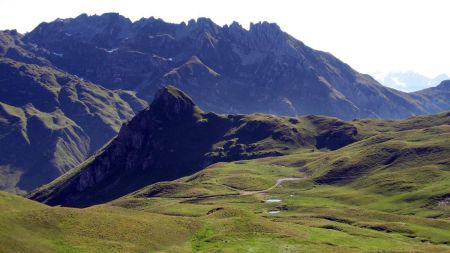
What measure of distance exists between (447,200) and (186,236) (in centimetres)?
10999

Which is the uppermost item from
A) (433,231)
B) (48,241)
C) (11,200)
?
(11,200)

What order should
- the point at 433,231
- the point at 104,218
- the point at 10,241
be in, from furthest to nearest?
the point at 433,231, the point at 104,218, the point at 10,241

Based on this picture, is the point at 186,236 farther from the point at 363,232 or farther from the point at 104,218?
the point at 363,232

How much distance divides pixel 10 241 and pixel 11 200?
93.2 ft

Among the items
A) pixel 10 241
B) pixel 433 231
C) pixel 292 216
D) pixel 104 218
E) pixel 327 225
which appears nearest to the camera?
pixel 10 241

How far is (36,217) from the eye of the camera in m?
109

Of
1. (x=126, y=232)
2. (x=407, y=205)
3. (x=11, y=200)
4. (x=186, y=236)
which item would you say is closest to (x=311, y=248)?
(x=186, y=236)

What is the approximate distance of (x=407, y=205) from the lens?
197500mm

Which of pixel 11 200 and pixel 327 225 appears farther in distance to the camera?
pixel 327 225

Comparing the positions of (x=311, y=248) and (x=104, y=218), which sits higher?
(x=104, y=218)

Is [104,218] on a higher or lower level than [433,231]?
higher

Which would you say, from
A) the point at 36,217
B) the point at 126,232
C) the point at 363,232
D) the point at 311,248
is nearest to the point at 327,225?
the point at 363,232

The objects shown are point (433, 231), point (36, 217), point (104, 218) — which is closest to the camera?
point (36, 217)

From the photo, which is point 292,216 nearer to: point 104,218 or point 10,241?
point 104,218
